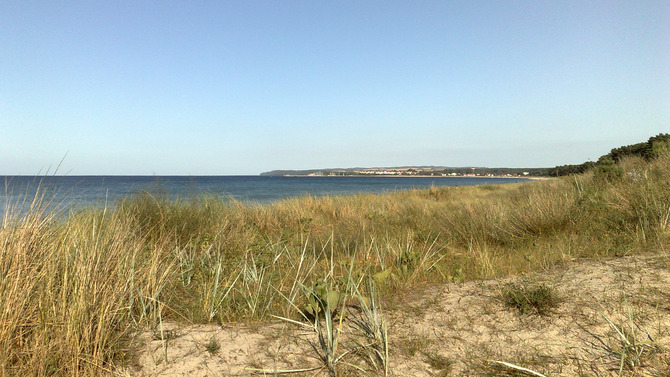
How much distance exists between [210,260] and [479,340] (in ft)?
9.06

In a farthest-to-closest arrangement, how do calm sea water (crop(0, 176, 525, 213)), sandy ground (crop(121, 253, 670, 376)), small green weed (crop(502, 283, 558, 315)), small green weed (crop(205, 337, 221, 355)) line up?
calm sea water (crop(0, 176, 525, 213)), small green weed (crop(502, 283, 558, 315)), small green weed (crop(205, 337, 221, 355)), sandy ground (crop(121, 253, 670, 376))

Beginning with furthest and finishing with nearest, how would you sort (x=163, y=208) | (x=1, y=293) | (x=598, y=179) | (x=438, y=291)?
1. (x=598, y=179)
2. (x=163, y=208)
3. (x=438, y=291)
4. (x=1, y=293)

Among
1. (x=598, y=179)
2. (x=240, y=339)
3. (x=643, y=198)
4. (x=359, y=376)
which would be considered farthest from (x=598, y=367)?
(x=598, y=179)

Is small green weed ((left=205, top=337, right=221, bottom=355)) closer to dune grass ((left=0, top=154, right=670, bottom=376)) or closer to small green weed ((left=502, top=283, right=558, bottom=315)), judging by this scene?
dune grass ((left=0, top=154, right=670, bottom=376))

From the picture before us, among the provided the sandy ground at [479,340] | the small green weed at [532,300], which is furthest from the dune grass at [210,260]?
the small green weed at [532,300]

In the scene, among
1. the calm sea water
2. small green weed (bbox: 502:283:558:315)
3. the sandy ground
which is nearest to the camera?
the sandy ground

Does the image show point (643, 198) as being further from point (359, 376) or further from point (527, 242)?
point (359, 376)

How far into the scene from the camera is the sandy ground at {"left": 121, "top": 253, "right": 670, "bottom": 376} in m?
1.93

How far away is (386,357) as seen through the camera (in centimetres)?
195

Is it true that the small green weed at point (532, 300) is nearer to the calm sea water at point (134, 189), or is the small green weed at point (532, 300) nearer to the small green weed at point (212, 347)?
the small green weed at point (212, 347)

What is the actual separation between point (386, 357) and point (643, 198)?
4.91 m

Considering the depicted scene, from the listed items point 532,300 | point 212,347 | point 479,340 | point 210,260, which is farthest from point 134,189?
point 532,300

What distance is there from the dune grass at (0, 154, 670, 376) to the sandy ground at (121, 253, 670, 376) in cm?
29

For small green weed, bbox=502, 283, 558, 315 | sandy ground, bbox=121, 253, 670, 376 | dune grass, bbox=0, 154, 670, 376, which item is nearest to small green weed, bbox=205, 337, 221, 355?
sandy ground, bbox=121, 253, 670, 376
